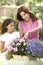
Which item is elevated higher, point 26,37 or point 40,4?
point 40,4

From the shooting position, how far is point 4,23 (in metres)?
2.00

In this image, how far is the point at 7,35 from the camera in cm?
201

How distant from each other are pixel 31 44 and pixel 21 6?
338 millimetres

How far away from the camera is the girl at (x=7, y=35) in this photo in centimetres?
200

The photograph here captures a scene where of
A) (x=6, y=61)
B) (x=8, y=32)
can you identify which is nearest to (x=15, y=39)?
(x=8, y=32)

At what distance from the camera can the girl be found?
2.00 metres

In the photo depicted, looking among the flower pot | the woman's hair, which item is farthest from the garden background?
the flower pot

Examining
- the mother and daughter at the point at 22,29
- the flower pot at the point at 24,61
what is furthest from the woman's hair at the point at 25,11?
the flower pot at the point at 24,61

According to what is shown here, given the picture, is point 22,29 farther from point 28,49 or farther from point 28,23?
point 28,49

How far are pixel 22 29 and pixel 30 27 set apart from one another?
0.24 ft

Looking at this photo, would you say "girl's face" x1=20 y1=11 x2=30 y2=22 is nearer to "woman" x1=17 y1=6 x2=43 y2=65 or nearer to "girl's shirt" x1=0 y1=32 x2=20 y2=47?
"woman" x1=17 y1=6 x2=43 y2=65

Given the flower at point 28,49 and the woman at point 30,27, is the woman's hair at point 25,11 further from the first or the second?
the flower at point 28,49

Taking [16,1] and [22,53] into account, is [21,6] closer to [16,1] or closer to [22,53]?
[16,1]

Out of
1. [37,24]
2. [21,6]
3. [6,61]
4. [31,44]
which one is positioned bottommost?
[6,61]
